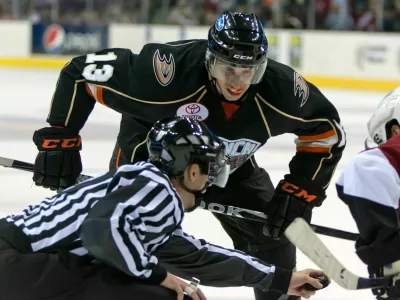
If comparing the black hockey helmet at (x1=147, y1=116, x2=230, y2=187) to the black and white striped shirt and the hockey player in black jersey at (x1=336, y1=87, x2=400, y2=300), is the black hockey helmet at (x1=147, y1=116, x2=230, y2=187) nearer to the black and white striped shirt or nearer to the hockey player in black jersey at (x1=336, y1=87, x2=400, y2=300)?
the black and white striped shirt

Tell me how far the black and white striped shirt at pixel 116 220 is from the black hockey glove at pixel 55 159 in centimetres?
80

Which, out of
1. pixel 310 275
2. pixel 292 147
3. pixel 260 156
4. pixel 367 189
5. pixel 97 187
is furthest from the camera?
pixel 292 147

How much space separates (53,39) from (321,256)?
9350 mm

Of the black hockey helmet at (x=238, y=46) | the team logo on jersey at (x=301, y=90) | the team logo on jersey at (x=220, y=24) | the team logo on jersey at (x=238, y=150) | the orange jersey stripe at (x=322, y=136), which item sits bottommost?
the team logo on jersey at (x=238, y=150)

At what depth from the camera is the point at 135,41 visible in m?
10.6

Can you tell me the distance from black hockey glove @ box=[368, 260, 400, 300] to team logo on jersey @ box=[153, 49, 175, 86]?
1026 millimetres

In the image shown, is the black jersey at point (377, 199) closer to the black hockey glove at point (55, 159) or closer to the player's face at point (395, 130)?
the player's face at point (395, 130)

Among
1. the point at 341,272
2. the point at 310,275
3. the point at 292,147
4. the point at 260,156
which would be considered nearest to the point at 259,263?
the point at 310,275

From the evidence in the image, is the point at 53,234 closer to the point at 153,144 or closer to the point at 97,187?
the point at 97,187

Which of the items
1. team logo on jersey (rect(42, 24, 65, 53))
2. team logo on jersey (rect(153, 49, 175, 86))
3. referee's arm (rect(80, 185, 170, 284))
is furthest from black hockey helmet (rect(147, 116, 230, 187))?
team logo on jersey (rect(42, 24, 65, 53))

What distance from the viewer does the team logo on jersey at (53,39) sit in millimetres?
10930

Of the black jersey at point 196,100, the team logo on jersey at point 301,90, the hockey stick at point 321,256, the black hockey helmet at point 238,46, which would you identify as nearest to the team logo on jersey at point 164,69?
the black jersey at point 196,100

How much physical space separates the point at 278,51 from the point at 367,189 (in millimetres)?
8229

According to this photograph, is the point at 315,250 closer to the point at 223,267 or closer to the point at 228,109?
the point at 223,267
